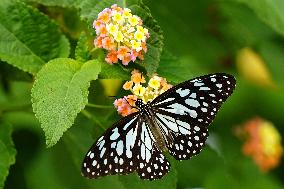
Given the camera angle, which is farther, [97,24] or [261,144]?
[261,144]

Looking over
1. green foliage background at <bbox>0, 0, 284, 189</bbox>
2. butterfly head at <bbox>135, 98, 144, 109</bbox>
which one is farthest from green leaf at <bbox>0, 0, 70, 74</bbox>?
butterfly head at <bbox>135, 98, 144, 109</bbox>

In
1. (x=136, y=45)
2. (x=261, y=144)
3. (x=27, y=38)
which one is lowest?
(x=261, y=144)

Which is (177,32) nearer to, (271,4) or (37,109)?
(271,4)

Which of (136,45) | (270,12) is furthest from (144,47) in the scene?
(270,12)

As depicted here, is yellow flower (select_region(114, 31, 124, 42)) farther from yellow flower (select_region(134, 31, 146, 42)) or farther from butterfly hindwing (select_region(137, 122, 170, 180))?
butterfly hindwing (select_region(137, 122, 170, 180))

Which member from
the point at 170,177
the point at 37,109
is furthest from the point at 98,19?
the point at 170,177

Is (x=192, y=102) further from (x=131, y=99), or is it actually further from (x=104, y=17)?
(x=104, y=17)

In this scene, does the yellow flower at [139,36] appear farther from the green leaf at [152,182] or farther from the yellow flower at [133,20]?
the green leaf at [152,182]
